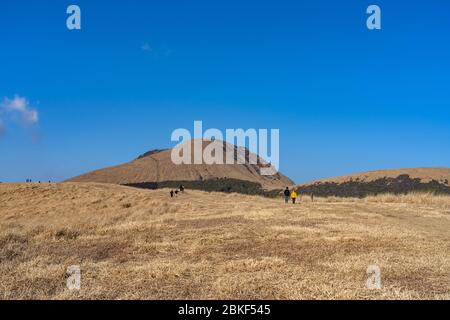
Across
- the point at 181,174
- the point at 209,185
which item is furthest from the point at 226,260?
the point at 181,174

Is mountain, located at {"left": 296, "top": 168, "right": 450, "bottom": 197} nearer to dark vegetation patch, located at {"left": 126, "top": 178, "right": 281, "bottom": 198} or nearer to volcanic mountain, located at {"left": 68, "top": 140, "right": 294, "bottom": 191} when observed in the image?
dark vegetation patch, located at {"left": 126, "top": 178, "right": 281, "bottom": 198}

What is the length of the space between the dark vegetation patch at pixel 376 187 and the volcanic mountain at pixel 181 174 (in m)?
21.5

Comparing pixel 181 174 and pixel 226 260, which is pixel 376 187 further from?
pixel 181 174

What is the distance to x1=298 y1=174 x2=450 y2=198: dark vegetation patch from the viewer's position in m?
57.5

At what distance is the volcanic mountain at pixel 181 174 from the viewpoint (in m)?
102

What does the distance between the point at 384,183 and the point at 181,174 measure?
6317 centimetres

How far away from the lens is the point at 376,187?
61906 mm

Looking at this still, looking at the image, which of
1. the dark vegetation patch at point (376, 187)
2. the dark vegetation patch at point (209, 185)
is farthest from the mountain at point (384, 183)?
the dark vegetation patch at point (209, 185)

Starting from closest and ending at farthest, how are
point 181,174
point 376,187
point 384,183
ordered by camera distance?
point 376,187
point 384,183
point 181,174

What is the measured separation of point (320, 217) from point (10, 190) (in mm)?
45416

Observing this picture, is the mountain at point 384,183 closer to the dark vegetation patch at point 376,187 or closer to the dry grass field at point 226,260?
the dark vegetation patch at point 376,187

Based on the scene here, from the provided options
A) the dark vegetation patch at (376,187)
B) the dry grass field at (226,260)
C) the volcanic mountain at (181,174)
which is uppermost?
the volcanic mountain at (181,174)

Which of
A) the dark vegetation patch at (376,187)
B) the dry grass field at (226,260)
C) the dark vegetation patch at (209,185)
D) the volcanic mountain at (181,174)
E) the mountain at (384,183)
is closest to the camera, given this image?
the dry grass field at (226,260)
